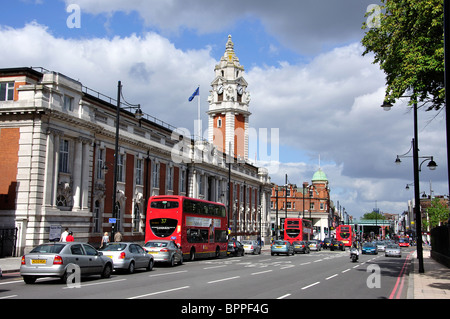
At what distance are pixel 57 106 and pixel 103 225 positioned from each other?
1082 centimetres

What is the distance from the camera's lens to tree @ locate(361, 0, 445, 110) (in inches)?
734

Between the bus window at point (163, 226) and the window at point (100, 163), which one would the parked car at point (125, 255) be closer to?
the bus window at point (163, 226)

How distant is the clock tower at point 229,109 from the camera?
82.7 meters

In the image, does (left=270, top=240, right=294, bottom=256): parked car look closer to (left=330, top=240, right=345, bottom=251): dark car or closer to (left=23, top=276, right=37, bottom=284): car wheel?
(left=330, top=240, right=345, bottom=251): dark car

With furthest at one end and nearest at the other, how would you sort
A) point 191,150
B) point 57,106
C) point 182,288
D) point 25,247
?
point 191,150
point 57,106
point 25,247
point 182,288

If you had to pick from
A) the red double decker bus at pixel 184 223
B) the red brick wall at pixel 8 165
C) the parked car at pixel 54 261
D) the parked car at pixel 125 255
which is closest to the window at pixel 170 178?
the red double decker bus at pixel 184 223

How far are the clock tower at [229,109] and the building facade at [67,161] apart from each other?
3441cm

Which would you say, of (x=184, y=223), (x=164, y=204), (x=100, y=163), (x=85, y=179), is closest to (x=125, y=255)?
(x=184, y=223)

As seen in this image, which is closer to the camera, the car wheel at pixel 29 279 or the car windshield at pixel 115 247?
the car wheel at pixel 29 279

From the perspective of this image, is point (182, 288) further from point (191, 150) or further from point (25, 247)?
point (191, 150)

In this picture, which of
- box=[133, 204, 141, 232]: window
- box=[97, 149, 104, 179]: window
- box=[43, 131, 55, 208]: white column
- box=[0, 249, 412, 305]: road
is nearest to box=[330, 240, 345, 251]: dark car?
box=[133, 204, 141, 232]: window
